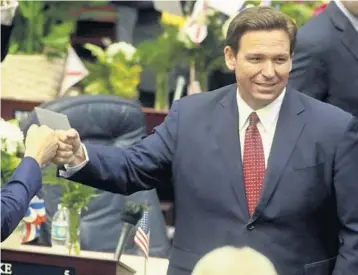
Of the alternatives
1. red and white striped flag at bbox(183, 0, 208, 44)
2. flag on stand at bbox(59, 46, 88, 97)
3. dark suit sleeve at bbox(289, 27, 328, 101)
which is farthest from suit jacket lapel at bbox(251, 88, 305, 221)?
flag on stand at bbox(59, 46, 88, 97)

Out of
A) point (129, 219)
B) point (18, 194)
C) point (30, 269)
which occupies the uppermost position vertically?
point (18, 194)

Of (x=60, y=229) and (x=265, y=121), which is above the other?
(x=265, y=121)

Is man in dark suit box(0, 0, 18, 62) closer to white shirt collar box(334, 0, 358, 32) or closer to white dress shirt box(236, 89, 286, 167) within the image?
white dress shirt box(236, 89, 286, 167)

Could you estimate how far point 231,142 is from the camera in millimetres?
2172

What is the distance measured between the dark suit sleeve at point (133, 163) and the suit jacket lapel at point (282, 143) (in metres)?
0.24

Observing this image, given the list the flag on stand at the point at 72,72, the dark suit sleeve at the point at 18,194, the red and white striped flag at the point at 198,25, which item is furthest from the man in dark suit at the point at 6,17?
the flag on stand at the point at 72,72

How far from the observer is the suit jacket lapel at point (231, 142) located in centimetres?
214

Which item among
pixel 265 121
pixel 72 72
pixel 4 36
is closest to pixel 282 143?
pixel 265 121

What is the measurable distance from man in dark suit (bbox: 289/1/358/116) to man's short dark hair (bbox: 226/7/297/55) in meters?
0.62

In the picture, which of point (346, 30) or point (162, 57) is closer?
point (346, 30)

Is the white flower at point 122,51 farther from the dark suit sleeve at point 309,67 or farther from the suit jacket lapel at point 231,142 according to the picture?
the suit jacket lapel at point 231,142

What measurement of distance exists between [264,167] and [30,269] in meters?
0.73

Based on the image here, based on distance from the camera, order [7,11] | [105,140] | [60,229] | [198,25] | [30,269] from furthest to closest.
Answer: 1. [198,25]
2. [105,140]
3. [60,229]
4. [7,11]
5. [30,269]

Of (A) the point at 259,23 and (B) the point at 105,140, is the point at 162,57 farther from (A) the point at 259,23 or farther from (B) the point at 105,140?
(A) the point at 259,23
